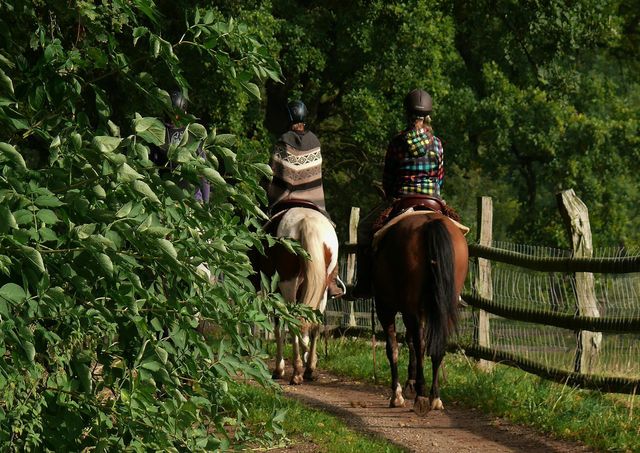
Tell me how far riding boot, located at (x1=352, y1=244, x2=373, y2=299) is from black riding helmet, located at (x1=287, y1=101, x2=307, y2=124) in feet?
5.35

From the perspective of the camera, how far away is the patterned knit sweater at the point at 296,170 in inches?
445

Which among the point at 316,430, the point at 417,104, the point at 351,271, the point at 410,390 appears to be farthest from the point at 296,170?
the point at 351,271

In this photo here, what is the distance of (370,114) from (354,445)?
16639mm

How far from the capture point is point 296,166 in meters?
11.4

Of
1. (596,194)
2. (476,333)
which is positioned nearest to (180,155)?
(476,333)

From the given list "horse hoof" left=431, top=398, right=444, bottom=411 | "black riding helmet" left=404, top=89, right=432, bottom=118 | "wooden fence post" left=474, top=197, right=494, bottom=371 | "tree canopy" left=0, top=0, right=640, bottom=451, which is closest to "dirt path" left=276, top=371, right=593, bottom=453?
"horse hoof" left=431, top=398, right=444, bottom=411

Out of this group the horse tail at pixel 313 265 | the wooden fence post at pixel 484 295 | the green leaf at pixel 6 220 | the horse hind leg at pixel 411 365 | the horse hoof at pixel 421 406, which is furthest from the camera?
the wooden fence post at pixel 484 295

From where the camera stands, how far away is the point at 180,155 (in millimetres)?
3590

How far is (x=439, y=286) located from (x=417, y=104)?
67.8 inches

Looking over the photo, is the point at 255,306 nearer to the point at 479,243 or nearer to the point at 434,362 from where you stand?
the point at 434,362

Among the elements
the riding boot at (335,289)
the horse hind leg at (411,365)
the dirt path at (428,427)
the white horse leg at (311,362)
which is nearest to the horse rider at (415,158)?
the horse hind leg at (411,365)

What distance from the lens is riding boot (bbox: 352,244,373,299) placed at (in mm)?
10391

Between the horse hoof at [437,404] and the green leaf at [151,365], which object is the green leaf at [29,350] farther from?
the horse hoof at [437,404]

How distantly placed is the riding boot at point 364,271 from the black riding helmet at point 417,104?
1.26 m
